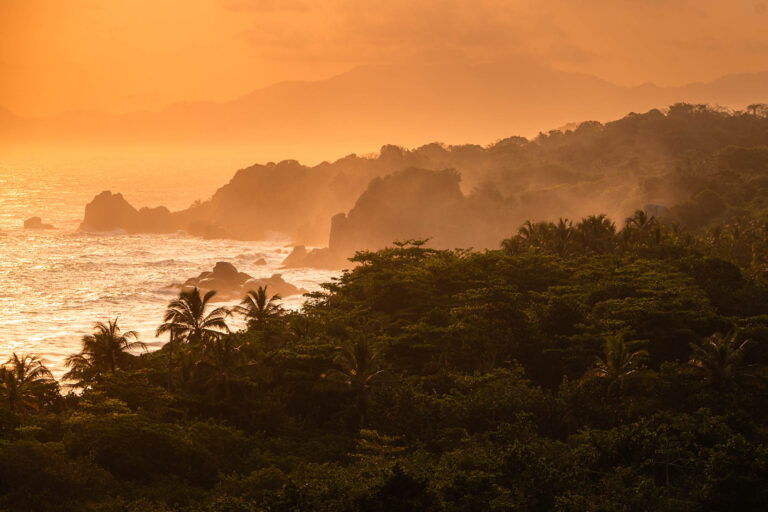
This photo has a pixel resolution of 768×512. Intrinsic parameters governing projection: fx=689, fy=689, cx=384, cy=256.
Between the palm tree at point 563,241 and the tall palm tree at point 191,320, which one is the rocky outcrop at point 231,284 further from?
the tall palm tree at point 191,320

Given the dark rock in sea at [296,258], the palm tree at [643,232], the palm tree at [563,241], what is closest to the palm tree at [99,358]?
the palm tree at [563,241]

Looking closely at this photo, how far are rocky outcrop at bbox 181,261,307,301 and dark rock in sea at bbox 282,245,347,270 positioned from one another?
25.1 metres

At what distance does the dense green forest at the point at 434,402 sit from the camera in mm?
28984

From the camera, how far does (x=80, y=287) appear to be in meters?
110

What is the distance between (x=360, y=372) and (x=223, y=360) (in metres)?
8.12

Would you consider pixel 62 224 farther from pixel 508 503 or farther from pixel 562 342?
pixel 508 503

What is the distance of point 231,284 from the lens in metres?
109

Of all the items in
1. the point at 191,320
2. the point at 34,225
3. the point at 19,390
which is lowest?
the point at 19,390

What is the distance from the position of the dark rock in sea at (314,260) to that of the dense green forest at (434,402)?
73.0 m

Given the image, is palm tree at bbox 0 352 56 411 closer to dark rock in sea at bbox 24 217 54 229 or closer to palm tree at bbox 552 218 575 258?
palm tree at bbox 552 218 575 258

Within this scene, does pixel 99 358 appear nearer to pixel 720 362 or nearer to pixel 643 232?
pixel 720 362

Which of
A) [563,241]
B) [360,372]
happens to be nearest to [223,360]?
[360,372]

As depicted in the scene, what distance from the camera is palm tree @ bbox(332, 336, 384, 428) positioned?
4000cm

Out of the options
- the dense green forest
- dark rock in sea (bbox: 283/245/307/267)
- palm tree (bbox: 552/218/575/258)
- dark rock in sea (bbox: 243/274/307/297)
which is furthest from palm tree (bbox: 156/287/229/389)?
dark rock in sea (bbox: 283/245/307/267)
